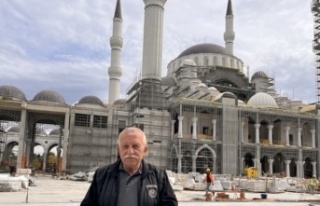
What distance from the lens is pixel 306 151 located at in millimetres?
44938

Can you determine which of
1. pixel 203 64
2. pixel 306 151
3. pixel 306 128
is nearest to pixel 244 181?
pixel 306 151

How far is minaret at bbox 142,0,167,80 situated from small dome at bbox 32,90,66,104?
38.7 ft

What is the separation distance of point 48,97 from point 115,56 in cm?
990

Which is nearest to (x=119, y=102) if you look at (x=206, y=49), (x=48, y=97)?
(x=48, y=97)

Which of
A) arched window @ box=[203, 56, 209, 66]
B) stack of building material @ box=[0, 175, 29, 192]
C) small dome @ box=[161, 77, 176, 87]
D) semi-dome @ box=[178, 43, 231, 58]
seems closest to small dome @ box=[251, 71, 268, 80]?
semi-dome @ box=[178, 43, 231, 58]

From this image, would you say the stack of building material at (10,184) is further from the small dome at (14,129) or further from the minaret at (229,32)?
the minaret at (229,32)

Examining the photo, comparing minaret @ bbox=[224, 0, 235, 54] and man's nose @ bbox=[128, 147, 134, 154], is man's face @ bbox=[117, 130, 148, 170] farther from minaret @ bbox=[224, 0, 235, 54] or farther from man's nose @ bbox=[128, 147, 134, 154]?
minaret @ bbox=[224, 0, 235, 54]

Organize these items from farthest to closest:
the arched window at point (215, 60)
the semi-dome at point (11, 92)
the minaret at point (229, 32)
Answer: the minaret at point (229, 32), the arched window at point (215, 60), the semi-dome at point (11, 92)

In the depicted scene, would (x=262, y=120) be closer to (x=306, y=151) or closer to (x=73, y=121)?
(x=306, y=151)

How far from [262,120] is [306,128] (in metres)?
7.76

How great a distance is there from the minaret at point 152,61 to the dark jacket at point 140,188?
36561mm

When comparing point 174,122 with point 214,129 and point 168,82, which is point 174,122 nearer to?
point 214,129

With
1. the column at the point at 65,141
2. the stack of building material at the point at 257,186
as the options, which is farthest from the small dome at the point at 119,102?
the stack of building material at the point at 257,186

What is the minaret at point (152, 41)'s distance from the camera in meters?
39.8
